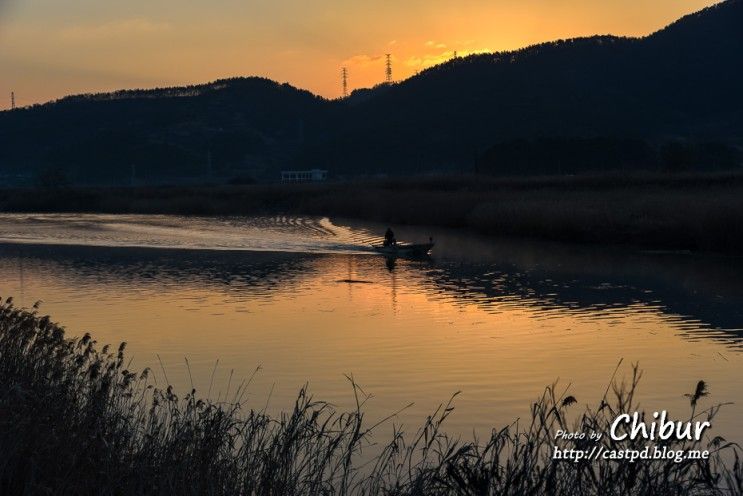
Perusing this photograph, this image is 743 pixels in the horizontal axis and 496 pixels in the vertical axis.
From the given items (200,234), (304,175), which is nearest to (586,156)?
(304,175)

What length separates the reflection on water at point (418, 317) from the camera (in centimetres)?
1809

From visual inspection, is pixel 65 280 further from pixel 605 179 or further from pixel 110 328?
pixel 605 179

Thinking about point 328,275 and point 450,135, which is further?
point 450,135

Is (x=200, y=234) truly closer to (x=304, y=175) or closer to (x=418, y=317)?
(x=418, y=317)

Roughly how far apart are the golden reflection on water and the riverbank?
11.5 metres

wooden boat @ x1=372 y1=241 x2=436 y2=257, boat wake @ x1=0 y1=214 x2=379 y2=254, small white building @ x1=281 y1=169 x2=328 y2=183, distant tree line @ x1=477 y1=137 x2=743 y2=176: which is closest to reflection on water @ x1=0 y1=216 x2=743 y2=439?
wooden boat @ x1=372 y1=241 x2=436 y2=257

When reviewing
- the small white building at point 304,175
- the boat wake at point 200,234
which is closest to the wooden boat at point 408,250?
the boat wake at point 200,234

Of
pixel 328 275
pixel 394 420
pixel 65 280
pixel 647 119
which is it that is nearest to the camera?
pixel 394 420

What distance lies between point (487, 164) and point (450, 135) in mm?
44155

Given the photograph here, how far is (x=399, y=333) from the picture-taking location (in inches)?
953

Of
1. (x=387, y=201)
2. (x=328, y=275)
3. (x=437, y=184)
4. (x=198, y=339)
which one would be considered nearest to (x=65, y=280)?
(x=328, y=275)

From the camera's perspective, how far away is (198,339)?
22.9 meters

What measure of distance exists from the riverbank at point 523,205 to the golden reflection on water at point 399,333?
11526 mm

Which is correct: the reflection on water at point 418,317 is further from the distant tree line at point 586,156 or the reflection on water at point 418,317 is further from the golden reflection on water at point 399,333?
the distant tree line at point 586,156
